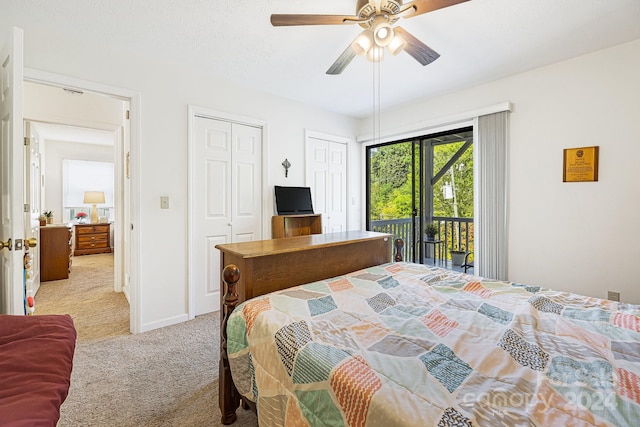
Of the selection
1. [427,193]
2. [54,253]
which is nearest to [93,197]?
[54,253]

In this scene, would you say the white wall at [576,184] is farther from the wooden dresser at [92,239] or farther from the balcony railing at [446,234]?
the wooden dresser at [92,239]

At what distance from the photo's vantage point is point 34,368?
37.6 inches

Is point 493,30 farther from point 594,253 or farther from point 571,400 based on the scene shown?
point 571,400

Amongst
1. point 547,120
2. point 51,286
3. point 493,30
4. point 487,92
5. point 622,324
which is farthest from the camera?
point 51,286

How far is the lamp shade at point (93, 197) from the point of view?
671 cm

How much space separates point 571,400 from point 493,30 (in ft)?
8.27

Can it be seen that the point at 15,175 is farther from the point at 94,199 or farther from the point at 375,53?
the point at 94,199

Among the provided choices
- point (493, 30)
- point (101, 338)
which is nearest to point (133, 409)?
point (101, 338)

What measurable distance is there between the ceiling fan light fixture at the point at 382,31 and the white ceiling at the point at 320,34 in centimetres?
34

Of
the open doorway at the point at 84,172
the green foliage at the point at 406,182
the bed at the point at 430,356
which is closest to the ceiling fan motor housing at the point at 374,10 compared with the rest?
the bed at the point at 430,356

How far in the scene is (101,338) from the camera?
8.57 ft

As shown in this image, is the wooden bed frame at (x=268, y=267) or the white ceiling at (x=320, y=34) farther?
the white ceiling at (x=320, y=34)

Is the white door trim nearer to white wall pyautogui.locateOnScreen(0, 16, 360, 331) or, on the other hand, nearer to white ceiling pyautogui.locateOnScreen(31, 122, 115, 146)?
white wall pyautogui.locateOnScreen(0, 16, 360, 331)

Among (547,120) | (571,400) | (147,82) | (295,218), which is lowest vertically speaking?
(571,400)
